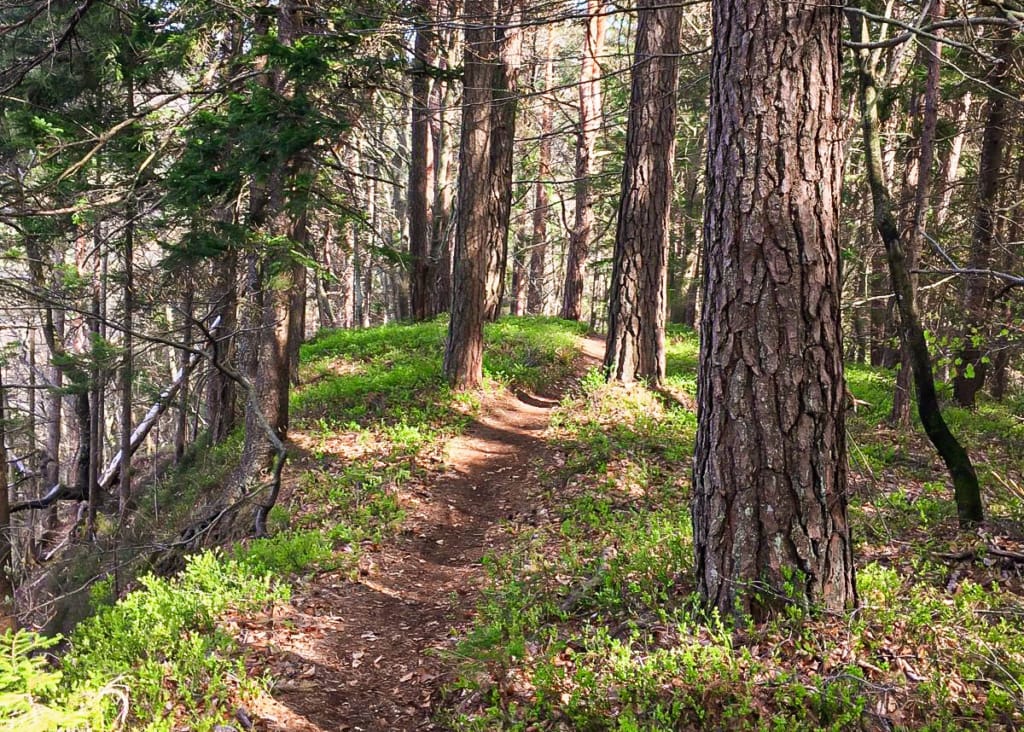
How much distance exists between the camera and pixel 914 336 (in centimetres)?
571

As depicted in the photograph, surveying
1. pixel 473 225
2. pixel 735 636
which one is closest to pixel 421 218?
pixel 473 225

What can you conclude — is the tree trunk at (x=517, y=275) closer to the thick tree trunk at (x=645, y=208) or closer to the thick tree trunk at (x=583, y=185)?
the thick tree trunk at (x=583, y=185)

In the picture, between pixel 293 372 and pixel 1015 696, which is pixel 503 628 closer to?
pixel 1015 696

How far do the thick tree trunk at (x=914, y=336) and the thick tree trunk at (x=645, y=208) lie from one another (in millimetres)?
4257

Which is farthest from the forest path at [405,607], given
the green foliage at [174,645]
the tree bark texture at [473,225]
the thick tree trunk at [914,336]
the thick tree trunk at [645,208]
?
the thick tree trunk at [914,336]

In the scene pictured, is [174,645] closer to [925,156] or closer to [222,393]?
[222,393]

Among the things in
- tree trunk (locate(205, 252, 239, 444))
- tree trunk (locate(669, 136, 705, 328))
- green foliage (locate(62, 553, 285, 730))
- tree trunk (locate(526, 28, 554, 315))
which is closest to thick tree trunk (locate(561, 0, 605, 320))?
tree trunk (locate(526, 28, 554, 315))

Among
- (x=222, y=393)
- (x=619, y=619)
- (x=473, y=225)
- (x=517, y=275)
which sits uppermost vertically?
(x=517, y=275)

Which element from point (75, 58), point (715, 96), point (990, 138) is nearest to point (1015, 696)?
point (715, 96)

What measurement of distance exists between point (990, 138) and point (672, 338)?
8297 millimetres

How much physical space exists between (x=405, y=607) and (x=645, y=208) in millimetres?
6706

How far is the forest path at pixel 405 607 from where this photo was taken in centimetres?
486

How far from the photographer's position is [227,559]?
7000 millimetres

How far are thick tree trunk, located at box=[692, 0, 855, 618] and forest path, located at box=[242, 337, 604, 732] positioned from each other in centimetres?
258
